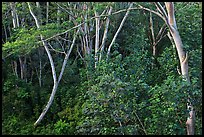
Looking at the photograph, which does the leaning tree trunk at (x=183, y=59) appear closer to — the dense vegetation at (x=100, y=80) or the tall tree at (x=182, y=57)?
the tall tree at (x=182, y=57)

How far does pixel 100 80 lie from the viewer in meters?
4.88

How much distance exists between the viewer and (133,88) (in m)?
4.81

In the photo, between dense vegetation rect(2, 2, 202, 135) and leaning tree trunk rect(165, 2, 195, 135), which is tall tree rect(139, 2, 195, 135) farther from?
dense vegetation rect(2, 2, 202, 135)

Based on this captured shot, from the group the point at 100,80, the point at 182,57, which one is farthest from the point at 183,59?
the point at 100,80

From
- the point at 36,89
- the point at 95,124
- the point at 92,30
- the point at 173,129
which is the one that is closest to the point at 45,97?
the point at 36,89

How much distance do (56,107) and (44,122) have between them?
0.46 metres

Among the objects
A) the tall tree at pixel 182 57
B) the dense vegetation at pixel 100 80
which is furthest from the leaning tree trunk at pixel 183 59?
the dense vegetation at pixel 100 80

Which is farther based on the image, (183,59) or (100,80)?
(100,80)

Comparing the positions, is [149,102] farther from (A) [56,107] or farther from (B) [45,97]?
(B) [45,97]

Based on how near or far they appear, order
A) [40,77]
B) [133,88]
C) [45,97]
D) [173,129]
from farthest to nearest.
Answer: [40,77] → [45,97] → [133,88] → [173,129]

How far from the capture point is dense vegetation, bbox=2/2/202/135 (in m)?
4.56

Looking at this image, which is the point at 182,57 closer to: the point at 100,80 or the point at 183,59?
the point at 183,59

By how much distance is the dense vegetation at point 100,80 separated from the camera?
4562 millimetres

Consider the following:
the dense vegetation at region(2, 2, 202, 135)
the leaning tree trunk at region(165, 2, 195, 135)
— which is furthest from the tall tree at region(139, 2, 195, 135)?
the dense vegetation at region(2, 2, 202, 135)
